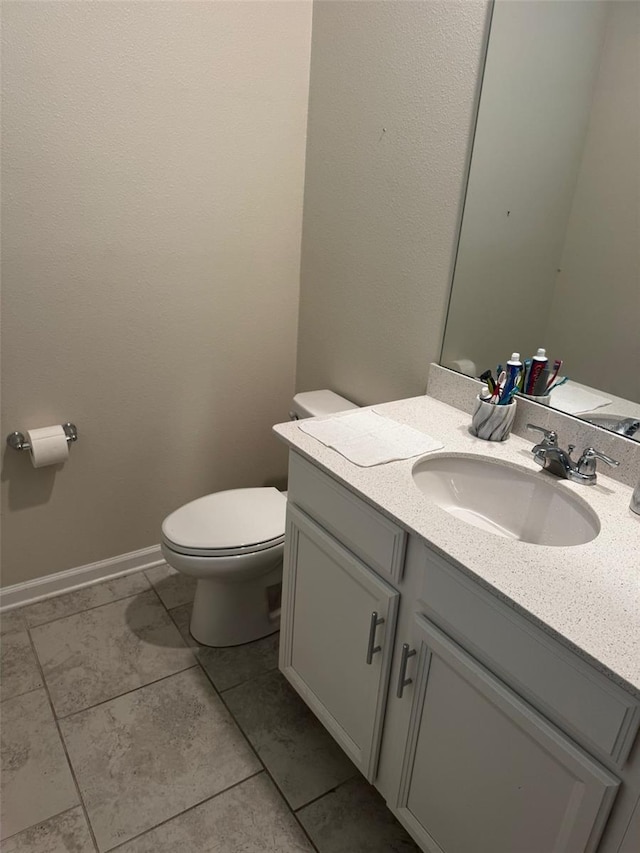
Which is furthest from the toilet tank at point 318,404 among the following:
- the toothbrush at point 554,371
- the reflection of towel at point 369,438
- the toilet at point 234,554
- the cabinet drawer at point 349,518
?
the toothbrush at point 554,371

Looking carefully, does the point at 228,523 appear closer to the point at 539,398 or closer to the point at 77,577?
the point at 77,577

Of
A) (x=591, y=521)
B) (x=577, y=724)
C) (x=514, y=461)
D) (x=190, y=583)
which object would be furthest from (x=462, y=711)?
(x=190, y=583)

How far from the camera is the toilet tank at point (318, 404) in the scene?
2016 millimetres

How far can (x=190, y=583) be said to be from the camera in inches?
87.1

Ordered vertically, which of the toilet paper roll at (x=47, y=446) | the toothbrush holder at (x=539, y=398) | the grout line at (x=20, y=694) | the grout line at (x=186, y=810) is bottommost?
the grout line at (x=186, y=810)

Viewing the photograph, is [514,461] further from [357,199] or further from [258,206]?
[258,206]

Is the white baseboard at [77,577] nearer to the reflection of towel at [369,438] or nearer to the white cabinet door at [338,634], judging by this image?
the white cabinet door at [338,634]

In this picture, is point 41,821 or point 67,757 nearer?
point 41,821

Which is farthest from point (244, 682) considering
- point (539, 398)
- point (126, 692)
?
point (539, 398)

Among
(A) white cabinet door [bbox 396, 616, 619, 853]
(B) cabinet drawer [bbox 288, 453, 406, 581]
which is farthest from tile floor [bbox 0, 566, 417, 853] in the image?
(B) cabinet drawer [bbox 288, 453, 406, 581]

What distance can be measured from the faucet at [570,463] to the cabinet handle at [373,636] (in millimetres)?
493

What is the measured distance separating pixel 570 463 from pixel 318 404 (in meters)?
0.94

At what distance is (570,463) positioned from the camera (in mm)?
1297

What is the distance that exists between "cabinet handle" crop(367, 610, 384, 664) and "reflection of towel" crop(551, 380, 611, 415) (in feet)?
2.16
